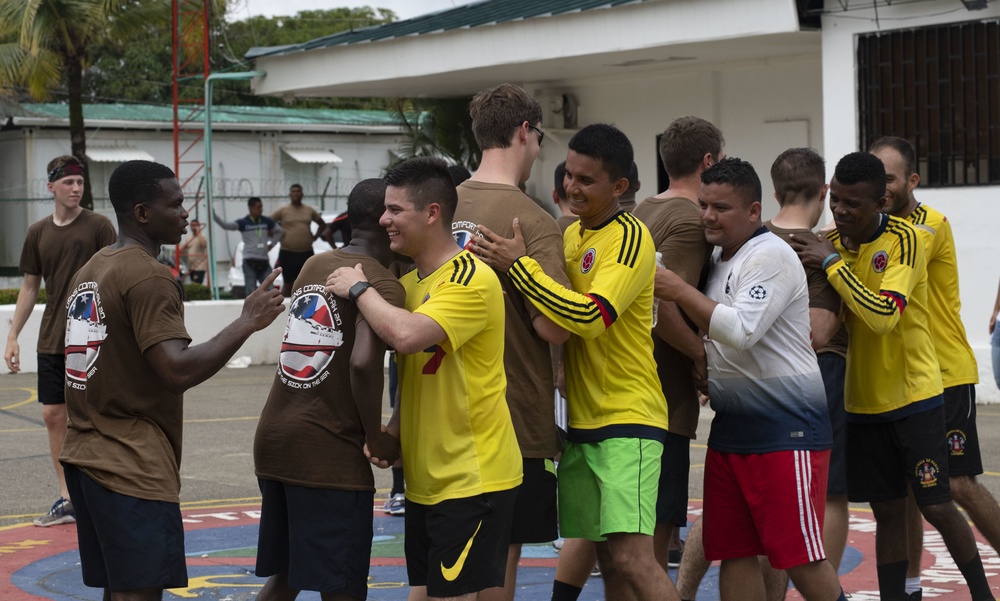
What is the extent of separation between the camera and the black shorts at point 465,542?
4.61m

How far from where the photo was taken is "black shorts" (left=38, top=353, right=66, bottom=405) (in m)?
8.33

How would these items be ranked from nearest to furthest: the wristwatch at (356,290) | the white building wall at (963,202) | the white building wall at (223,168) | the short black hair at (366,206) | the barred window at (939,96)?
the wristwatch at (356,290) → the short black hair at (366,206) → the barred window at (939,96) → the white building wall at (963,202) → the white building wall at (223,168)

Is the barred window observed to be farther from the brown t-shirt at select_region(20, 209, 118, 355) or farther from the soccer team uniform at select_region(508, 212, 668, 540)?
the soccer team uniform at select_region(508, 212, 668, 540)

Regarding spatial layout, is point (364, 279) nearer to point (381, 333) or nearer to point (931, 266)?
point (381, 333)

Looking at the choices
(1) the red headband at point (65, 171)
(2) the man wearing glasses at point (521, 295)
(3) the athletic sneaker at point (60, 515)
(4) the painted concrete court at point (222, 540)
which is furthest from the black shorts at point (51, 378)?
(2) the man wearing glasses at point (521, 295)

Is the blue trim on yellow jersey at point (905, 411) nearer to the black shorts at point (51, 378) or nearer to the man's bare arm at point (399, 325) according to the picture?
the man's bare arm at point (399, 325)

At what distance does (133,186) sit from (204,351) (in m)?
0.72

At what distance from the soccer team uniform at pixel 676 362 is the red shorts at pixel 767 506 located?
0.23m

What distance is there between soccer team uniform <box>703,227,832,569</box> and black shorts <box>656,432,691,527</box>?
232 mm

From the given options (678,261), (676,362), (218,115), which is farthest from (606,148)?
(218,115)

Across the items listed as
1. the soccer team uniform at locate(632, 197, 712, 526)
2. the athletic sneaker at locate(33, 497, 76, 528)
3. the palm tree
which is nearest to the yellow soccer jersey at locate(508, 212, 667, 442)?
the soccer team uniform at locate(632, 197, 712, 526)

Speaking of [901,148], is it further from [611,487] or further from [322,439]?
[322,439]

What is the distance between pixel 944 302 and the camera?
643 centimetres

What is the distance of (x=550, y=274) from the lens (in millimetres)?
4918
